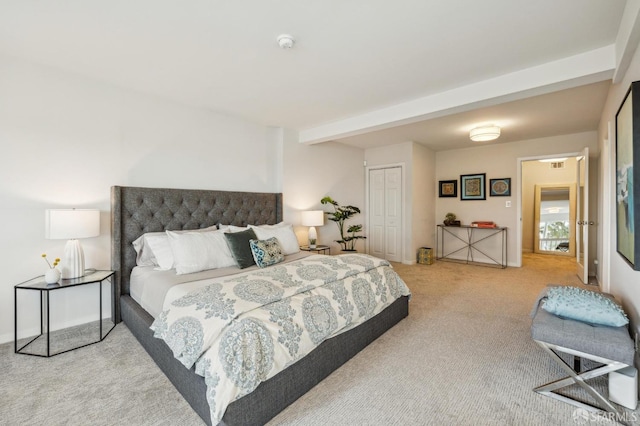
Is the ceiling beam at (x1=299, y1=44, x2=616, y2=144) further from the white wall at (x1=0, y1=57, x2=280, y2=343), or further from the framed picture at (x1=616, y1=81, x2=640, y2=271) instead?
the white wall at (x1=0, y1=57, x2=280, y2=343)

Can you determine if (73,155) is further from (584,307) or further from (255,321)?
(584,307)

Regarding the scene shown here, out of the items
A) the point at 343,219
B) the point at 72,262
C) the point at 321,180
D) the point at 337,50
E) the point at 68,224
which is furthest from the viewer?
the point at 343,219

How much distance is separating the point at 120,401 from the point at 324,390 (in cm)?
129

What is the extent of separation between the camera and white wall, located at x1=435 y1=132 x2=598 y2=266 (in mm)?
5035

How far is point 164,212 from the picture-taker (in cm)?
335

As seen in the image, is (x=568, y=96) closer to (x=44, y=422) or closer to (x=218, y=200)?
(x=218, y=200)

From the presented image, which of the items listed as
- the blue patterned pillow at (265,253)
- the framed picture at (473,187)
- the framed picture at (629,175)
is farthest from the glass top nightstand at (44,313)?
the framed picture at (473,187)

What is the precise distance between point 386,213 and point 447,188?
1.56 metres

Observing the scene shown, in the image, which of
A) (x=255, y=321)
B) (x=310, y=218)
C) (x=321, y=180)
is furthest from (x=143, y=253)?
(x=321, y=180)

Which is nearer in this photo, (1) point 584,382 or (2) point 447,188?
(1) point 584,382

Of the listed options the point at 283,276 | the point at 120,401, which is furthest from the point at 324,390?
the point at 120,401

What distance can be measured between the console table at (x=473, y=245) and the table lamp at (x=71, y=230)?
19.8 ft

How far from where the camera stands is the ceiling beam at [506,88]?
2383mm

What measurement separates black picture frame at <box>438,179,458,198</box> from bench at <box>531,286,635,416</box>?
4.67 meters
